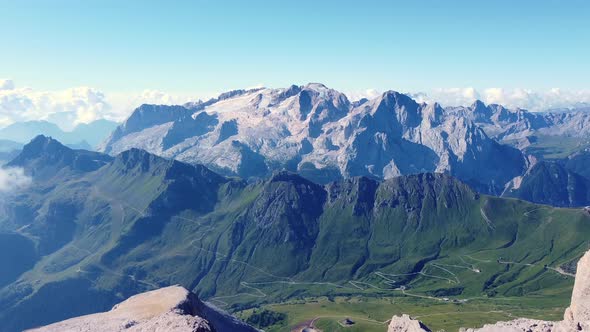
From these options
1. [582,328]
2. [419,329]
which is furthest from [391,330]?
[582,328]

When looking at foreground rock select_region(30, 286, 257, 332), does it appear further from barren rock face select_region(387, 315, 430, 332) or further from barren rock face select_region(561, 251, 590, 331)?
barren rock face select_region(561, 251, 590, 331)

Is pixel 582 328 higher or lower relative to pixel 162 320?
lower

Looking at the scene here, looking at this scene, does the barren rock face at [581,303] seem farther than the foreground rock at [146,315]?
Yes

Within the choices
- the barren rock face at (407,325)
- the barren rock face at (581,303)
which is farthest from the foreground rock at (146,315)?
the barren rock face at (581,303)

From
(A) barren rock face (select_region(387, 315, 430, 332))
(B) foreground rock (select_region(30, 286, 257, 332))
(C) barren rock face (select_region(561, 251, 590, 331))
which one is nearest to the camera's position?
(B) foreground rock (select_region(30, 286, 257, 332))

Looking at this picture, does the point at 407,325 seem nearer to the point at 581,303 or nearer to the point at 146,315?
the point at 581,303

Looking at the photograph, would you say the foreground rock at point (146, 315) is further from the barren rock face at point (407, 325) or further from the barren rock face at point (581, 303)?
the barren rock face at point (581, 303)

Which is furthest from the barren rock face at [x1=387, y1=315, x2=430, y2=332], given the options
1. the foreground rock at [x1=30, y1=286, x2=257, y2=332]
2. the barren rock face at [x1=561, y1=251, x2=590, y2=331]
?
the foreground rock at [x1=30, y1=286, x2=257, y2=332]

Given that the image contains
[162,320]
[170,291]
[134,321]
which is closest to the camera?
[162,320]

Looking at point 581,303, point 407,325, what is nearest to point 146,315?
point 407,325

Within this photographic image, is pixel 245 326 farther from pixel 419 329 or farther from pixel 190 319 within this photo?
pixel 190 319

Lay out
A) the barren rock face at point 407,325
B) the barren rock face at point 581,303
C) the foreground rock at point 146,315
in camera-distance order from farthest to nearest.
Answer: the barren rock face at point 407,325
the barren rock face at point 581,303
the foreground rock at point 146,315
